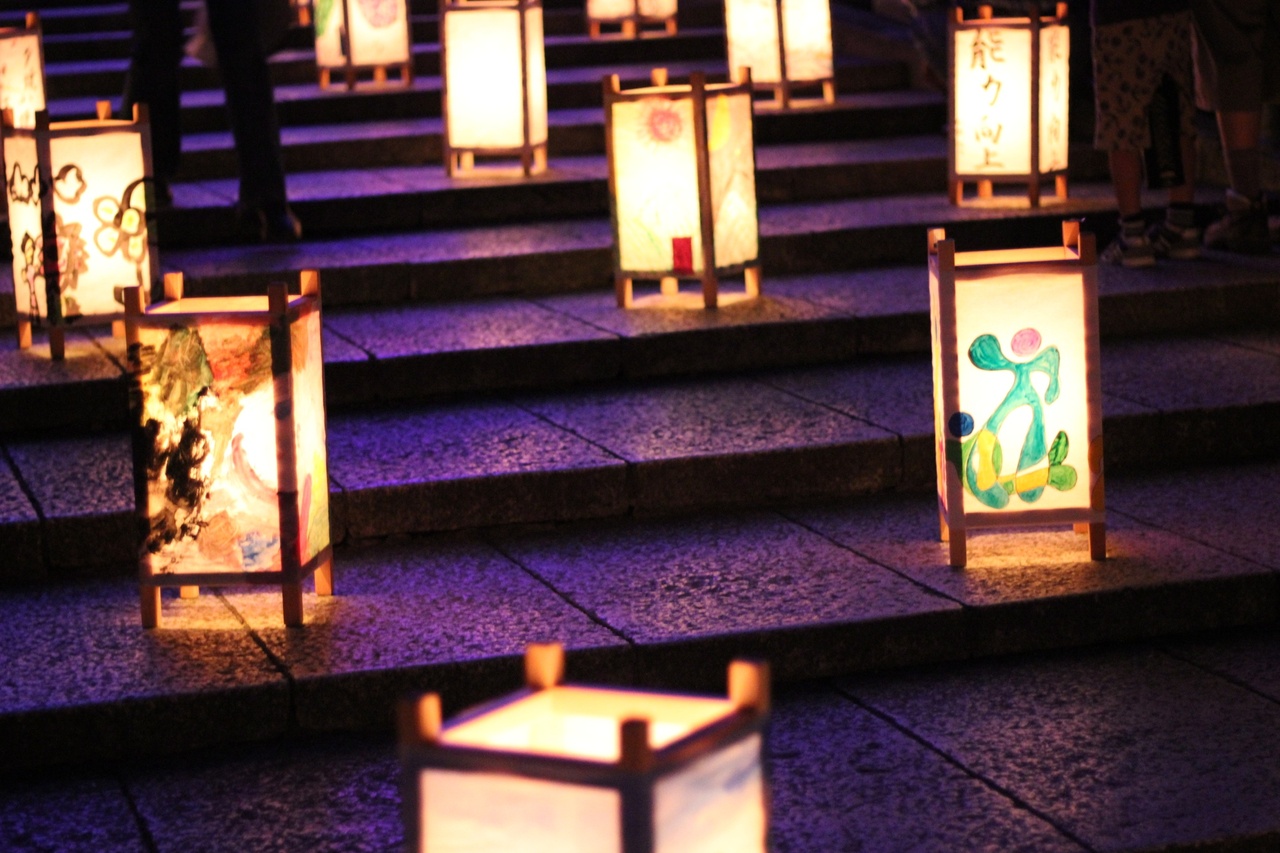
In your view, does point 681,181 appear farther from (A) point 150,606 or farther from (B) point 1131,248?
(A) point 150,606

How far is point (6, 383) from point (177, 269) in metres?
1.36

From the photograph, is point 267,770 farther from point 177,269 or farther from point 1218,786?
point 177,269

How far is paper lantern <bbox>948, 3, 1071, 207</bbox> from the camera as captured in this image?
299 inches

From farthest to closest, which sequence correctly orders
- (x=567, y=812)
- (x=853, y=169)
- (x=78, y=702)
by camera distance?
1. (x=853, y=169)
2. (x=78, y=702)
3. (x=567, y=812)

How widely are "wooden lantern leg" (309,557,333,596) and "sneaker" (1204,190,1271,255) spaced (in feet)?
13.6

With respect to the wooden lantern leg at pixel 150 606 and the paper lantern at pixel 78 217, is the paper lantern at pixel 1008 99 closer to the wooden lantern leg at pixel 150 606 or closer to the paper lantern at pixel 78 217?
the paper lantern at pixel 78 217

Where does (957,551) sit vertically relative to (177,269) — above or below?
below

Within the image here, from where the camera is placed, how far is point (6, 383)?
18.0ft

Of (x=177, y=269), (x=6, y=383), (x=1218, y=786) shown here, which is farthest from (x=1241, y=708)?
(x=177, y=269)

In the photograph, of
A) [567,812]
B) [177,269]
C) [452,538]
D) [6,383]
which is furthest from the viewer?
[177,269]

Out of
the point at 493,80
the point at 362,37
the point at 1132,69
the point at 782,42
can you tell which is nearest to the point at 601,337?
the point at 493,80

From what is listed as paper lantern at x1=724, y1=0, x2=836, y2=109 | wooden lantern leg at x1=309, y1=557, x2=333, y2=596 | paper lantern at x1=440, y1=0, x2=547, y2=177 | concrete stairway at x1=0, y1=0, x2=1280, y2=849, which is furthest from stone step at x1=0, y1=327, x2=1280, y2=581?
paper lantern at x1=724, y1=0, x2=836, y2=109

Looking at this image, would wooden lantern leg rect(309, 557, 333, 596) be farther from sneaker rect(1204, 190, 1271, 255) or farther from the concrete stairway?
sneaker rect(1204, 190, 1271, 255)

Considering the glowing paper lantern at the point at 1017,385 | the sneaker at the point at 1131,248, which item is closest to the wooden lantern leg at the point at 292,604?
the glowing paper lantern at the point at 1017,385
